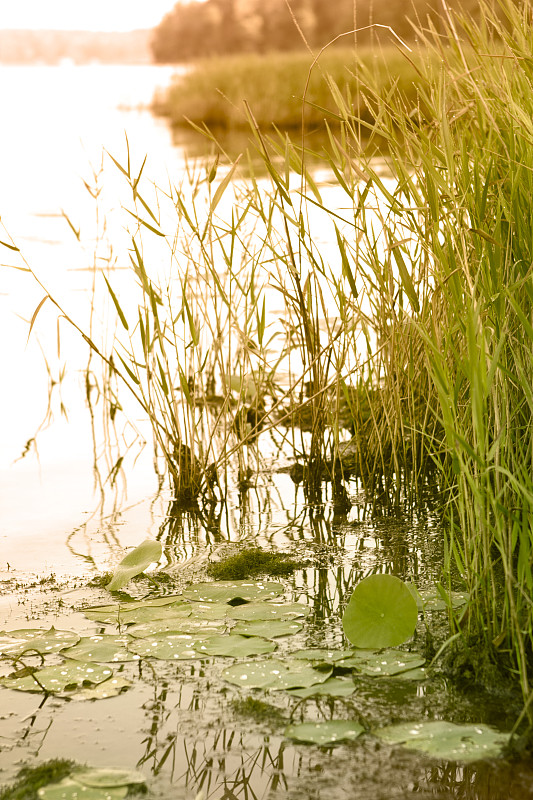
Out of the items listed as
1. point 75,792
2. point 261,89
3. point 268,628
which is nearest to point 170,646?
point 268,628

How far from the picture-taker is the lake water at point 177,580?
1.27 m

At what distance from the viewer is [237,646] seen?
5.20 feet

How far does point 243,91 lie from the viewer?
496 inches

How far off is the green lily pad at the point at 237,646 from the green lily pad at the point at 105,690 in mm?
153

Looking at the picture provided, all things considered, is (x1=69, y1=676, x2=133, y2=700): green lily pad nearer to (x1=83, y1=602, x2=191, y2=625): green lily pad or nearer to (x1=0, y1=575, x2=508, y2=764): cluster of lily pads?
(x1=0, y1=575, x2=508, y2=764): cluster of lily pads

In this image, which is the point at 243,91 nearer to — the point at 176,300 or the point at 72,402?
the point at 176,300

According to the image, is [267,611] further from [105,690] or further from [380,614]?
[105,690]

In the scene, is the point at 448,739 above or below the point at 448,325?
below

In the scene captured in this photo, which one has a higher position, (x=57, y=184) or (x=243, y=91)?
(x=243, y=91)

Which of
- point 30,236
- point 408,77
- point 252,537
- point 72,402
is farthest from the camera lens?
point 408,77

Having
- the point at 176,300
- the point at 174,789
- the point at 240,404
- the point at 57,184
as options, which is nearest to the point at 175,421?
the point at 240,404

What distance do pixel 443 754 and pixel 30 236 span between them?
5.00m

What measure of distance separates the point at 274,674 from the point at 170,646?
8.1 inches

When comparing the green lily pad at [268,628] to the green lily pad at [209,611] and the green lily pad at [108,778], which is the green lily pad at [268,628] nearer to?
the green lily pad at [209,611]
